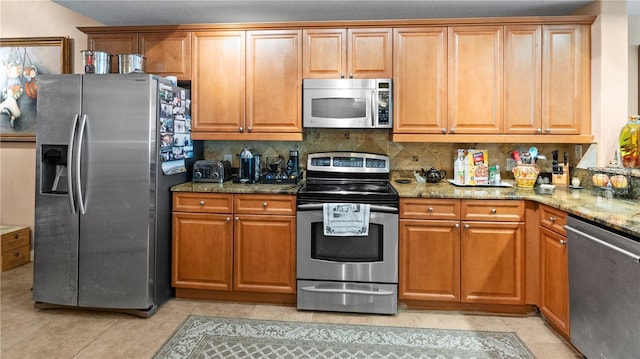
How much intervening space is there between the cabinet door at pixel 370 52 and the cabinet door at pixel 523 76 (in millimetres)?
947

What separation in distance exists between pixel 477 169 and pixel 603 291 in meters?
1.36

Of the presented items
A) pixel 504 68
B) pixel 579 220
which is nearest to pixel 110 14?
pixel 504 68

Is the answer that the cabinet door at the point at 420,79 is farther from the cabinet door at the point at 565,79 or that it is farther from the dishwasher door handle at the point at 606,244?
the dishwasher door handle at the point at 606,244

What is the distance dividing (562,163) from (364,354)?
7.73 feet

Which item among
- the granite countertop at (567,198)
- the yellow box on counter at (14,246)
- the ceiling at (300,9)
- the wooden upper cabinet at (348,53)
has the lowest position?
the yellow box on counter at (14,246)

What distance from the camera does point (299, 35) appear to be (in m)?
3.04

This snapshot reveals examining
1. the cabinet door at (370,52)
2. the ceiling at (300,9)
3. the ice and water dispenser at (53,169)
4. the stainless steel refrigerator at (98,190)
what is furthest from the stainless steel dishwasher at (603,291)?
the ice and water dispenser at (53,169)

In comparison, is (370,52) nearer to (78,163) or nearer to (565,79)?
(565,79)

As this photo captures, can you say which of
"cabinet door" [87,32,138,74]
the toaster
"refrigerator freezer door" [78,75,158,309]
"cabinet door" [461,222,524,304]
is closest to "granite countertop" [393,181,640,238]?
"cabinet door" [461,222,524,304]

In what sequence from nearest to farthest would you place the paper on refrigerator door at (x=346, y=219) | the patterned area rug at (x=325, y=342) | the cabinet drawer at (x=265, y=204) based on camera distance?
the patterned area rug at (x=325, y=342), the paper on refrigerator door at (x=346, y=219), the cabinet drawer at (x=265, y=204)

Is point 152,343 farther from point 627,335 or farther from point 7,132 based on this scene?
point 7,132

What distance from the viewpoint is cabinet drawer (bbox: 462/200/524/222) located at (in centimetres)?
259

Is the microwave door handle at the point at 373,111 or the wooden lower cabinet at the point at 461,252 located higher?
the microwave door handle at the point at 373,111

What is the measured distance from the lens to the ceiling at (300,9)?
2947mm
